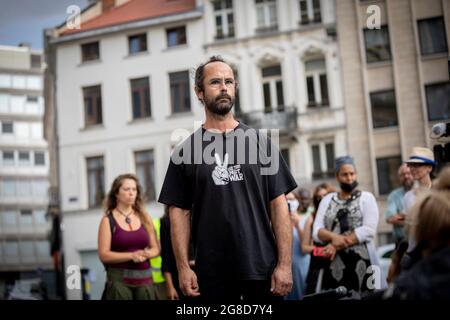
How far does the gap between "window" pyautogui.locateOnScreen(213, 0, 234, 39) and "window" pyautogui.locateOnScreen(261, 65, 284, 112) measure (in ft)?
4.88

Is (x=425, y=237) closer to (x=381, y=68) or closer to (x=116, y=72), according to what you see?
(x=381, y=68)

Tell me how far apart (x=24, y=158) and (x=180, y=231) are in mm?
54336

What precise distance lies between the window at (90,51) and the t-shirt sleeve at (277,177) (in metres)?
17.3

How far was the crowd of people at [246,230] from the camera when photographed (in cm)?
207

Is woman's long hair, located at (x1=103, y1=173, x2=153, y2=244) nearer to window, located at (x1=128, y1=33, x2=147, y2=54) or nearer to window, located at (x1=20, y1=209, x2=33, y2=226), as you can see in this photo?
window, located at (x1=128, y1=33, x2=147, y2=54)

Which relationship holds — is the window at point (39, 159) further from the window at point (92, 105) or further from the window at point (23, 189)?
the window at point (92, 105)

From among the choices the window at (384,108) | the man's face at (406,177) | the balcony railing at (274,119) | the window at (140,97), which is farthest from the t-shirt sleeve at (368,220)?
the window at (140,97)

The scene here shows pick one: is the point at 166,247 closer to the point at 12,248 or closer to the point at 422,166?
the point at 422,166

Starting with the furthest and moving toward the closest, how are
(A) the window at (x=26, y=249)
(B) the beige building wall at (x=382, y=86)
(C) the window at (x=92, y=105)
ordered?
1. (A) the window at (x=26, y=249)
2. (C) the window at (x=92, y=105)
3. (B) the beige building wall at (x=382, y=86)

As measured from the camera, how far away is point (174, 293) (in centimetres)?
546

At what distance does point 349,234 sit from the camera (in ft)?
16.0

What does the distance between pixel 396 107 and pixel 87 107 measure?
8.46m
